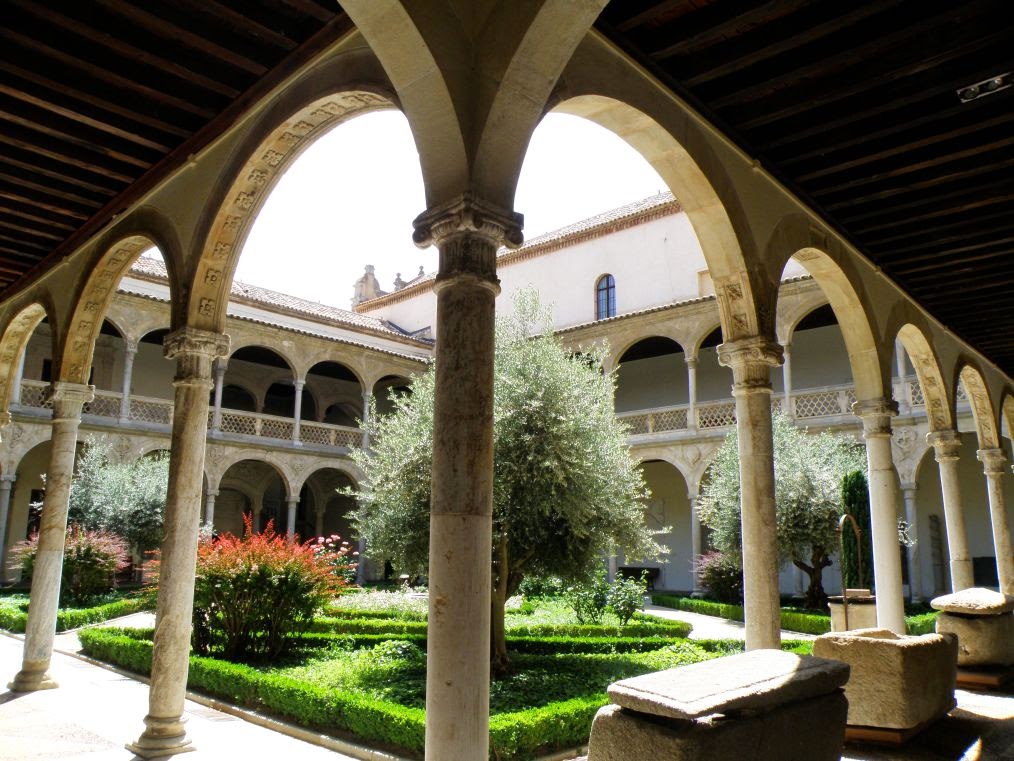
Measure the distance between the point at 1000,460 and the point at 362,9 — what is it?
11956 millimetres

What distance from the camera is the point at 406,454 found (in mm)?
9078

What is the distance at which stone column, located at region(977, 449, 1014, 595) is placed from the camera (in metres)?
11.5

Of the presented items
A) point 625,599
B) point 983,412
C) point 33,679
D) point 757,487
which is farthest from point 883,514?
point 33,679

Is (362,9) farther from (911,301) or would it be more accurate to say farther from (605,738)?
(911,301)

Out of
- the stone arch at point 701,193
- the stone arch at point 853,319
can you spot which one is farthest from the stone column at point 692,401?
the stone arch at point 701,193

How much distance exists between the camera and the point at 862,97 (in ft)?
15.1

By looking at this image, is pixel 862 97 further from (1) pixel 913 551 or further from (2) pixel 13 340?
(1) pixel 913 551

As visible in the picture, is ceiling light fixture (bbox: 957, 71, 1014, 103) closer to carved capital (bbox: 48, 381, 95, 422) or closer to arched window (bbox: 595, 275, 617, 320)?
carved capital (bbox: 48, 381, 95, 422)

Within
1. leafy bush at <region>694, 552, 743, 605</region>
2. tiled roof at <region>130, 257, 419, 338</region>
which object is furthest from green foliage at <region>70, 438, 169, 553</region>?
leafy bush at <region>694, 552, 743, 605</region>

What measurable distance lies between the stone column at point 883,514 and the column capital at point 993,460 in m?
5.17

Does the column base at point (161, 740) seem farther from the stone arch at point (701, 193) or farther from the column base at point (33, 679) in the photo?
the stone arch at point (701, 193)

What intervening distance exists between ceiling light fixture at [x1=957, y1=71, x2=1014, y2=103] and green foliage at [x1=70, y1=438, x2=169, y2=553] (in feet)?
46.1

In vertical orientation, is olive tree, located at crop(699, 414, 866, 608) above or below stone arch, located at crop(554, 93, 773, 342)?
below

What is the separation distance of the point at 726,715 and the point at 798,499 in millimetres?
12132
